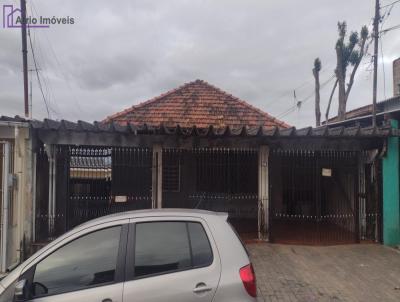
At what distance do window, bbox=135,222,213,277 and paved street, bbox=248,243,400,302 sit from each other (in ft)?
9.22

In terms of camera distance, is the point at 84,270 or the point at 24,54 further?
the point at 24,54

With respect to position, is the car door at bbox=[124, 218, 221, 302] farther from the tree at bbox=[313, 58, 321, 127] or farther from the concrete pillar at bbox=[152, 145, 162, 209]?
the tree at bbox=[313, 58, 321, 127]

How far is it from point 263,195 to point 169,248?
20.0 feet

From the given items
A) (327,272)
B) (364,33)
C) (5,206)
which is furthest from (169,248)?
(364,33)

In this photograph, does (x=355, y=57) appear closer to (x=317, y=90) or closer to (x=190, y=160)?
(x=317, y=90)

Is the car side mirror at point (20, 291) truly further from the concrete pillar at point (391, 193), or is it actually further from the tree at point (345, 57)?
the tree at point (345, 57)

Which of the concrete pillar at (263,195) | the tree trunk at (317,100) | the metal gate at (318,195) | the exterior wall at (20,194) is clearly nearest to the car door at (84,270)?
the exterior wall at (20,194)

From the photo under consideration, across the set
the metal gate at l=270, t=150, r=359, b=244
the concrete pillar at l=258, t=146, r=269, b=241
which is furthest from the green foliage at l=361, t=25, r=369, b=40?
the concrete pillar at l=258, t=146, r=269, b=241

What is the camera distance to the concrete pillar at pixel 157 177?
908 centimetres

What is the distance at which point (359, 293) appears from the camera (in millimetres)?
5961

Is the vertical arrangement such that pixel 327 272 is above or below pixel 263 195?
below

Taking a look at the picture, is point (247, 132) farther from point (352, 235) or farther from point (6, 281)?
point (6, 281)

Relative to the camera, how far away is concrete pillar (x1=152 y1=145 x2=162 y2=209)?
9.08 metres

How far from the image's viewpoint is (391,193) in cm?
891
